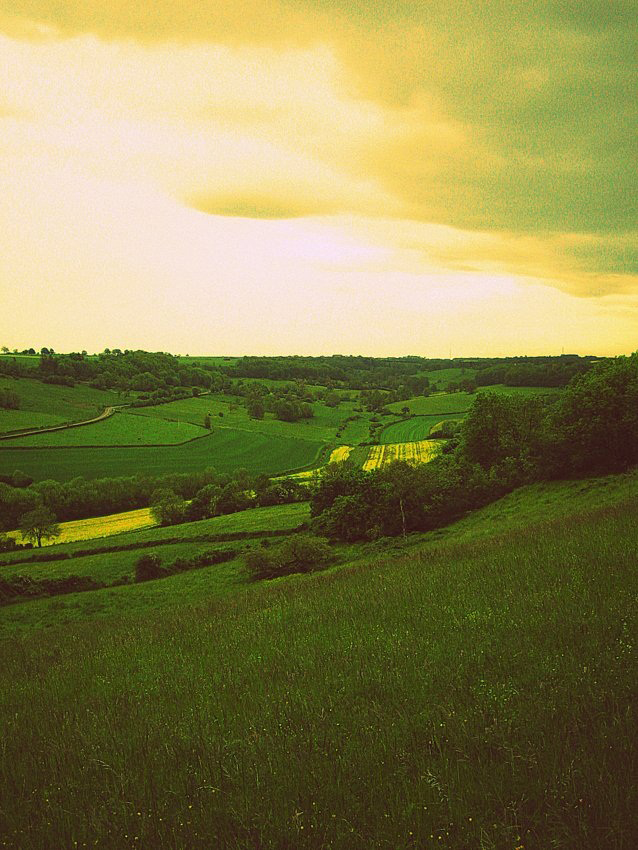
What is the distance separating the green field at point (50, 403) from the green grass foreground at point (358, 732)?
114047 mm

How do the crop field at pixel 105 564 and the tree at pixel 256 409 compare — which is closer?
the crop field at pixel 105 564

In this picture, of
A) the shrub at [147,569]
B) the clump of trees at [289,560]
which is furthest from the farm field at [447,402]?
the shrub at [147,569]

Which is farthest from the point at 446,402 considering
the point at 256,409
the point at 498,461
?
the point at 498,461

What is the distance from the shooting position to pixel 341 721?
4.95 meters

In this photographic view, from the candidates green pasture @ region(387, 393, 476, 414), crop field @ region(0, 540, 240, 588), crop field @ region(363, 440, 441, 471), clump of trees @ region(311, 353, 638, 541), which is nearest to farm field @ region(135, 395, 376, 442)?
green pasture @ region(387, 393, 476, 414)

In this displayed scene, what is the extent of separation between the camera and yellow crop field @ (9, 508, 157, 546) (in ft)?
224

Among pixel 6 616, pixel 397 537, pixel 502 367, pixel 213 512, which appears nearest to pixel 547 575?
pixel 397 537

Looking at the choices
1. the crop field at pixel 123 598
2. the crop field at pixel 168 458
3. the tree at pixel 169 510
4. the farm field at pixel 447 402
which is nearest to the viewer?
the crop field at pixel 123 598

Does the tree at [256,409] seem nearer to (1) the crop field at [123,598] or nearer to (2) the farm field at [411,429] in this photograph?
(2) the farm field at [411,429]

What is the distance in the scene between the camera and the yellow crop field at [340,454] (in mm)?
104975

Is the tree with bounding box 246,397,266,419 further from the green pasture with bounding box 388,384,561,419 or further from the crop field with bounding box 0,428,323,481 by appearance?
the green pasture with bounding box 388,384,561,419

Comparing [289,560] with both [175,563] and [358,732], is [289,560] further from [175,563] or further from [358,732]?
[358,732]

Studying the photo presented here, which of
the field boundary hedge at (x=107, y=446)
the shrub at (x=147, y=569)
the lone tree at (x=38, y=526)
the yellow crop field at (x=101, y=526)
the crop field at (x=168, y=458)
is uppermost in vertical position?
the field boundary hedge at (x=107, y=446)

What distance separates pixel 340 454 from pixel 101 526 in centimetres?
5420
